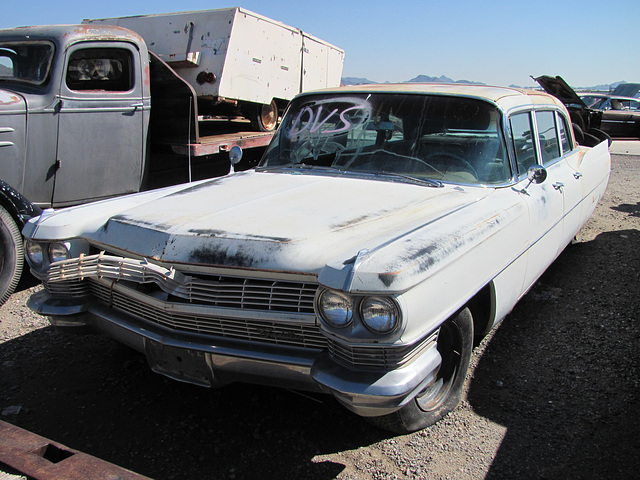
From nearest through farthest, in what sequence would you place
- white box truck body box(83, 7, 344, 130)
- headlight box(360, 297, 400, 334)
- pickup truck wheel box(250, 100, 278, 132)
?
1. headlight box(360, 297, 400, 334)
2. white box truck body box(83, 7, 344, 130)
3. pickup truck wheel box(250, 100, 278, 132)

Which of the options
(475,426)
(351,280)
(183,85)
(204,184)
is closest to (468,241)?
(351,280)

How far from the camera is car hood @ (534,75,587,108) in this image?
9766 millimetres

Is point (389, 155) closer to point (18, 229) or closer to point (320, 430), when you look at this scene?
point (320, 430)

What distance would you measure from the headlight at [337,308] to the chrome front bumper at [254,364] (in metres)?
0.19

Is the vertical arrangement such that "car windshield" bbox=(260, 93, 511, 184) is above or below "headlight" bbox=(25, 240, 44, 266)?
above

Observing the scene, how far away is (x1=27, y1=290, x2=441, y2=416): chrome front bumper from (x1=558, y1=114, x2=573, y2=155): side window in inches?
117

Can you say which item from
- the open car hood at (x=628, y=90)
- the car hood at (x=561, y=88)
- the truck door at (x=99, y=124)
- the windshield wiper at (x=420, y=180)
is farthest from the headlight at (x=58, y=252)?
the open car hood at (x=628, y=90)

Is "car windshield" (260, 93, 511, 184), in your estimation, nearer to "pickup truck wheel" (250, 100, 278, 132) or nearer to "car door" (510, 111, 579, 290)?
"car door" (510, 111, 579, 290)

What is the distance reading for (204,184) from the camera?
3.46 meters

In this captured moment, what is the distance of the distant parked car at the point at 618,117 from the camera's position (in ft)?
44.9

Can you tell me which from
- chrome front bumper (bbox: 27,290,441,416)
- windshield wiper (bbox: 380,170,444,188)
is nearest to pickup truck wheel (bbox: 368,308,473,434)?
chrome front bumper (bbox: 27,290,441,416)

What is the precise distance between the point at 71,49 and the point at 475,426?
186 inches

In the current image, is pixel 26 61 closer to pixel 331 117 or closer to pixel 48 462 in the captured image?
pixel 331 117

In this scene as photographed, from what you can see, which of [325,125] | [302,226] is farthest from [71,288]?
[325,125]
